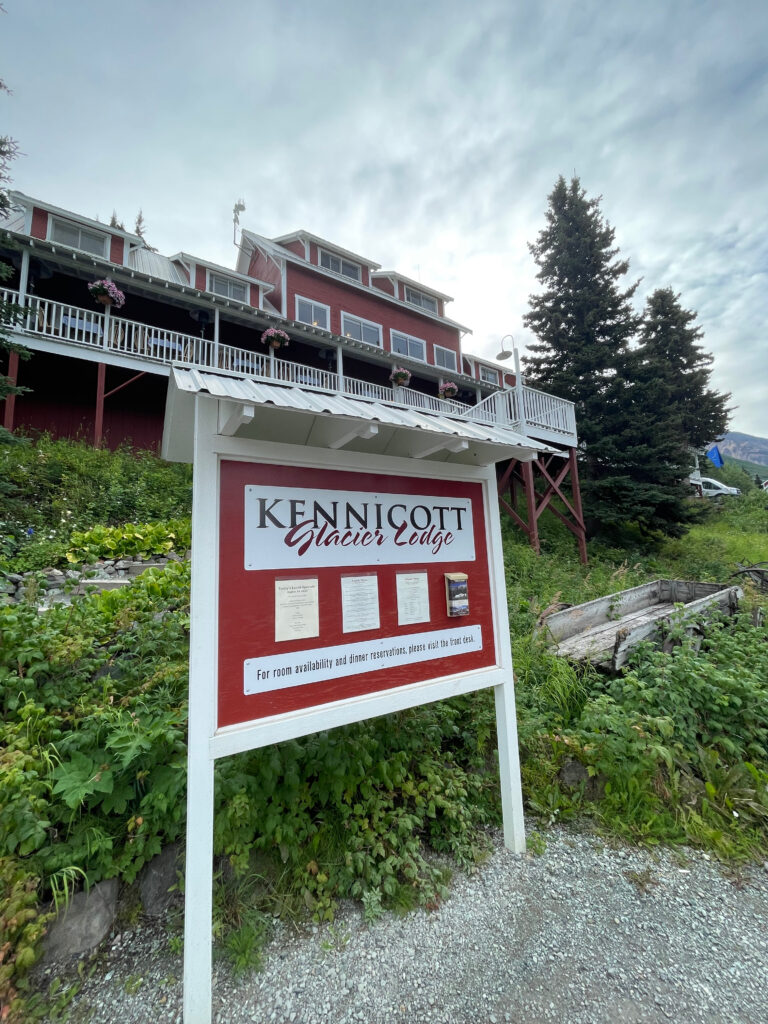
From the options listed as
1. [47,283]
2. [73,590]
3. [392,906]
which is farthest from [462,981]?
[47,283]

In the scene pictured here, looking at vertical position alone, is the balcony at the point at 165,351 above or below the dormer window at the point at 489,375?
below

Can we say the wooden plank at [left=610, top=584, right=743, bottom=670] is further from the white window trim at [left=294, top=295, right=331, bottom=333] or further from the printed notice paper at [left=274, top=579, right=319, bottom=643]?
the white window trim at [left=294, top=295, right=331, bottom=333]

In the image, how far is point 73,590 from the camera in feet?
13.6

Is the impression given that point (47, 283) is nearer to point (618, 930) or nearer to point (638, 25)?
point (638, 25)

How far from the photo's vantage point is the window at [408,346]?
1585 cm

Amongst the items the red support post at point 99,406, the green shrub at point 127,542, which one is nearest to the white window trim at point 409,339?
the red support post at point 99,406

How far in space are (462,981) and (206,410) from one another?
8.91ft

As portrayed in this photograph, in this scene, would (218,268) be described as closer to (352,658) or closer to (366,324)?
(366,324)

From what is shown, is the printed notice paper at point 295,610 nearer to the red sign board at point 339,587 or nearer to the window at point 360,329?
the red sign board at point 339,587

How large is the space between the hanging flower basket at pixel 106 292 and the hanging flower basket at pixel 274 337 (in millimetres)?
3507

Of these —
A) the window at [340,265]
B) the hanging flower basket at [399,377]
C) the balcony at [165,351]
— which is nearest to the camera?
the balcony at [165,351]

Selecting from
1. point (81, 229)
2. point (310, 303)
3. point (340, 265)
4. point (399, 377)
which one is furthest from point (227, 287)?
point (399, 377)

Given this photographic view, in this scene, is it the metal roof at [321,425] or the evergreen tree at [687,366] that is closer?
the metal roof at [321,425]

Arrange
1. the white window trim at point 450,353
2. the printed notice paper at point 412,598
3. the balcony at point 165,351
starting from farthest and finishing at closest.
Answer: the white window trim at point 450,353
the balcony at point 165,351
the printed notice paper at point 412,598
